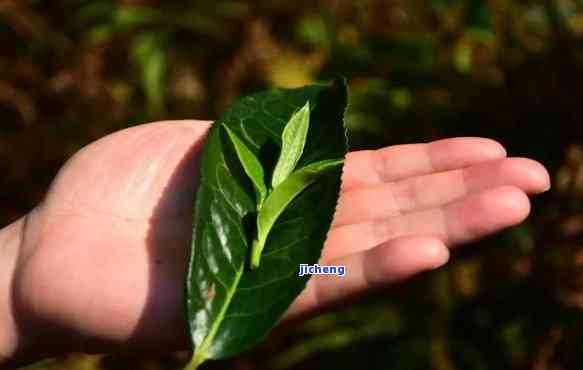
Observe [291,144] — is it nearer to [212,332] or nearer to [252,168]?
[252,168]

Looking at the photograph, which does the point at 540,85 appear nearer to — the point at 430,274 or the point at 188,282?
the point at 430,274

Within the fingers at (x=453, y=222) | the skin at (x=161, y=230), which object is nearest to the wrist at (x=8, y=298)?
the skin at (x=161, y=230)

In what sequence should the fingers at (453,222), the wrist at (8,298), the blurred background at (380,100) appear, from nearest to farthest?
the fingers at (453,222), the wrist at (8,298), the blurred background at (380,100)

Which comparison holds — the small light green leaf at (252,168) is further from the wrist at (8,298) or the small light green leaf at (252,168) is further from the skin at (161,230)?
the wrist at (8,298)

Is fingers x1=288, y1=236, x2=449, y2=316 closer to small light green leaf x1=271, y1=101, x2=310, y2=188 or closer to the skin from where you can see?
the skin

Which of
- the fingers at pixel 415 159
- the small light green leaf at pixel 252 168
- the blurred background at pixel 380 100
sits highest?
the small light green leaf at pixel 252 168

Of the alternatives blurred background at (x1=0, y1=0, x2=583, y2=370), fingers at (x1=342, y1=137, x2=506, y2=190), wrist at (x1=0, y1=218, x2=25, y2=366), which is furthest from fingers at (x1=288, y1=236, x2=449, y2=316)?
blurred background at (x1=0, y1=0, x2=583, y2=370)

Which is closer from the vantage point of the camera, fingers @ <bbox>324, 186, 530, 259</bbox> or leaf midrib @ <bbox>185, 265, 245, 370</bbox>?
leaf midrib @ <bbox>185, 265, 245, 370</bbox>
